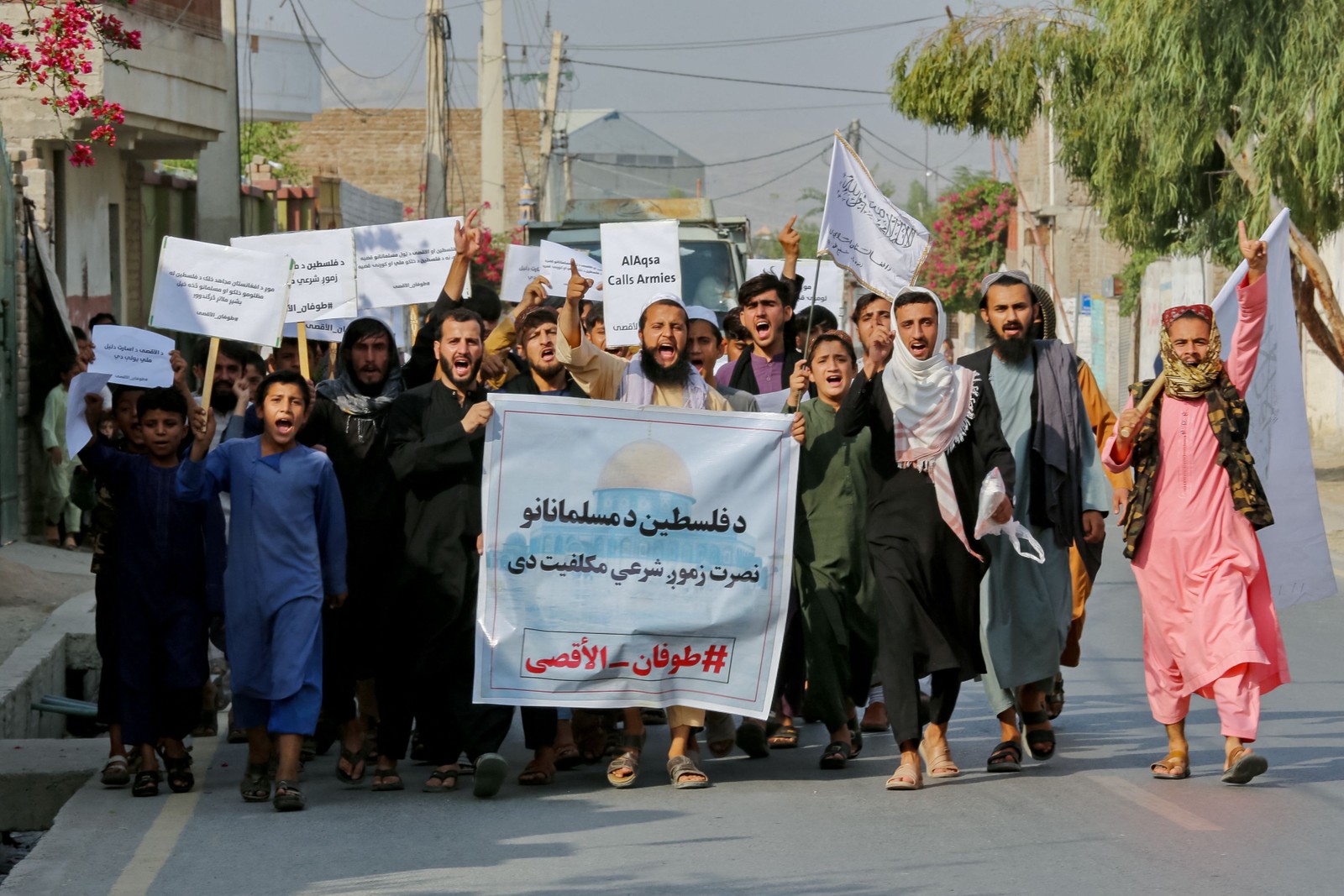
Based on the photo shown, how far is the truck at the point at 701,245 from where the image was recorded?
1641 cm

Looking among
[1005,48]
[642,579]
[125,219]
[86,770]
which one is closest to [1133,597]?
[642,579]

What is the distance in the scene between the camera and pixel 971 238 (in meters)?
55.2

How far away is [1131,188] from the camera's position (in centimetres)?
1927

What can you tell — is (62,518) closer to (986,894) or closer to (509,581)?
(509,581)

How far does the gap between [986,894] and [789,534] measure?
2005 mm

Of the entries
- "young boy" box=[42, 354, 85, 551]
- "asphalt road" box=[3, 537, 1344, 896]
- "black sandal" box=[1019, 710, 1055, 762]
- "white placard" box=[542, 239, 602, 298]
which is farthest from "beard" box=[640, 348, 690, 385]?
"young boy" box=[42, 354, 85, 551]

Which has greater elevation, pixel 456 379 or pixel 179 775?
pixel 456 379

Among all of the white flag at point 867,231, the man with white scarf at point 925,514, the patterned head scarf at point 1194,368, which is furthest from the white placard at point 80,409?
the patterned head scarf at point 1194,368

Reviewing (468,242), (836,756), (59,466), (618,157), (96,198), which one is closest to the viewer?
(836,756)

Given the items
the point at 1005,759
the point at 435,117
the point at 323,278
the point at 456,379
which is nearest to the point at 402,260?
the point at 323,278

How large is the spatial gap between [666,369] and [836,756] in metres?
1.57

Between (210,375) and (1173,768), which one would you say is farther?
(210,375)

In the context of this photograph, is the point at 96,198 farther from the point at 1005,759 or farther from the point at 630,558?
the point at 1005,759

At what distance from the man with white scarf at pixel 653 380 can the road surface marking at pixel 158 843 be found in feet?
4.89
